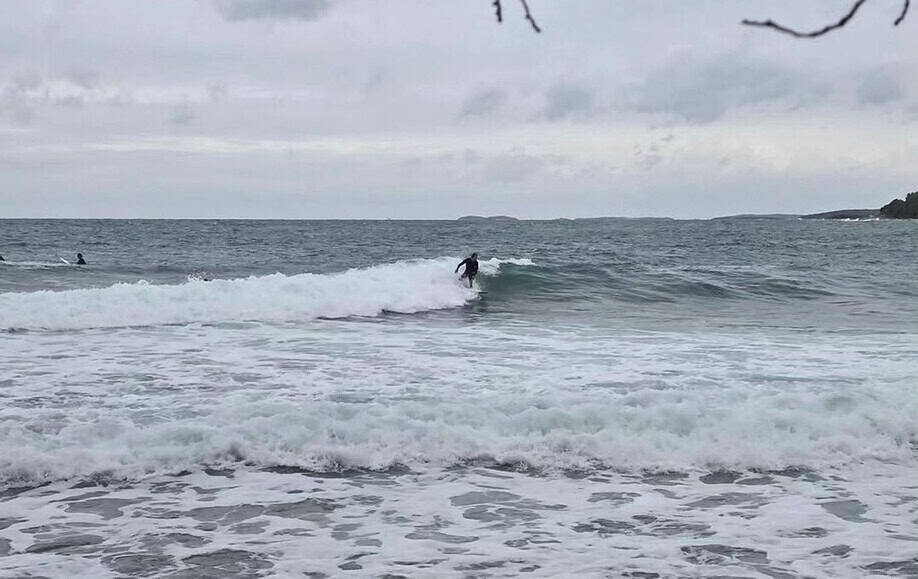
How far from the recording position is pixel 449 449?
25.5 feet

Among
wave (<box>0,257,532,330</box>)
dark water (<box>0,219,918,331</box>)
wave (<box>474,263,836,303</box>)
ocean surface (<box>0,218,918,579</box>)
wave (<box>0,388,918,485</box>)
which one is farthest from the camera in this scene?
wave (<box>474,263,836,303</box>)

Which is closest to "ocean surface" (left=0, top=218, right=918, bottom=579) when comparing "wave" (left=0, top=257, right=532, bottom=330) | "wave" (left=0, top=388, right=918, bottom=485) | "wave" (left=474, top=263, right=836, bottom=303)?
"wave" (left=0, top=388, right=918, bottom=485)

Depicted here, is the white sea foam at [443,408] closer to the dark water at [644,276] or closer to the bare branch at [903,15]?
the bare branch at [903,15]

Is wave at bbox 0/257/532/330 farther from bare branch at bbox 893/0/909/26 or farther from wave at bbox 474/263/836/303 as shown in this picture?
bare branch at bbox 893/0/909/26

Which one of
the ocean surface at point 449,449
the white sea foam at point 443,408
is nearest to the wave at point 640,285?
the ocean surface at point 449,449

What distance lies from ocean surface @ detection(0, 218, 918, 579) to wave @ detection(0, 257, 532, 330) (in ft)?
0.55

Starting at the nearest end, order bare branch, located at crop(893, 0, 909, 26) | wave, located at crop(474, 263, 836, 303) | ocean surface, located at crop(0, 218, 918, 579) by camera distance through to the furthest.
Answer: bare branch, located at crop(893, 0, 909, 26), ocean surface, located at crop(0, 218, 918, 579), wave, located at crop(474, 263, 836, 303)

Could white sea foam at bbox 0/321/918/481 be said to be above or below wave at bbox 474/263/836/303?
below

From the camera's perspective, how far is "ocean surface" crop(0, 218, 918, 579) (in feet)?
18.0

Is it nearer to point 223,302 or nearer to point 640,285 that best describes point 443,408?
point 223,302

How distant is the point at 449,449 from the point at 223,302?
35.6 feet

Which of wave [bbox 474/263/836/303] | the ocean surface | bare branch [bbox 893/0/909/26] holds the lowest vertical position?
the ocean surface

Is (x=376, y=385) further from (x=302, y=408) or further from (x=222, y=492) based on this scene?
(x=222, y=492)

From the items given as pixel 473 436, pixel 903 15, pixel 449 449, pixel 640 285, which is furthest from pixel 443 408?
pixel 640 285
